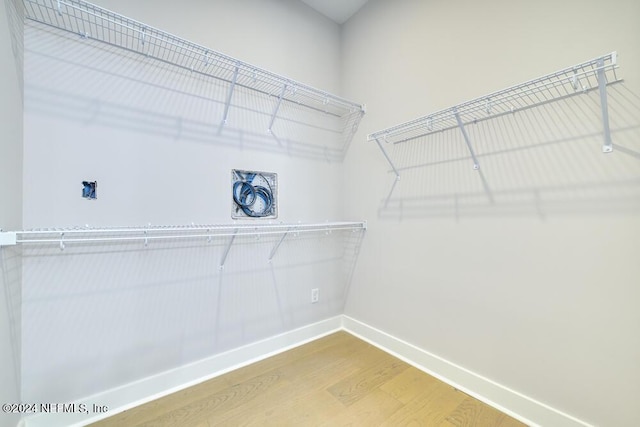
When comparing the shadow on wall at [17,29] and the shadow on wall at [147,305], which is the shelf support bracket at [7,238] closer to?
the shadow on wall at [147,305]

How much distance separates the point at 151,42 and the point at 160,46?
4cm

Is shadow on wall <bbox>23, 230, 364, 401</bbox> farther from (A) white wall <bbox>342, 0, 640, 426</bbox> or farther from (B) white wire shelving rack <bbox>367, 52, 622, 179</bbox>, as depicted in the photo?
(B) white wire shelving rack <bbox>367, 52, 622, 179</bbox>

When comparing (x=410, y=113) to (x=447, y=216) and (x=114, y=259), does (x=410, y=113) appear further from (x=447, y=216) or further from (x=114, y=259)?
(x=114, y=259)

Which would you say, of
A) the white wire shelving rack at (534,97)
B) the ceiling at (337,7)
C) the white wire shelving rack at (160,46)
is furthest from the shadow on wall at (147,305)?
the ceiling at (337,7)

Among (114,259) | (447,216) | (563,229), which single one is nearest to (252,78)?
(114,259)

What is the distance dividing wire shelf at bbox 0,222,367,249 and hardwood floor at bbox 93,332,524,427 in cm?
92

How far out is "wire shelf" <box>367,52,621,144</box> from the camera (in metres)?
1.00

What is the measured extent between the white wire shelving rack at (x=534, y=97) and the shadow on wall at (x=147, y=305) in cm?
131

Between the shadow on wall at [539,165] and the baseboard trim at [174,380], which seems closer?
the shadow on wall at [539,165]

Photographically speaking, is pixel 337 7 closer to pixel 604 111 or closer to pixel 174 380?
pixel 604 111

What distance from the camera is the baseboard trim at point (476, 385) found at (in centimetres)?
121

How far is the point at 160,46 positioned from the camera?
1.48 meters

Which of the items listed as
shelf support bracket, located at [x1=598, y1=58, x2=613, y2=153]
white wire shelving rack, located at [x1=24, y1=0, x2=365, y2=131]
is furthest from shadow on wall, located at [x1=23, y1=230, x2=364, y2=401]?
shelf support bracket, located at [x1=598, y1=58, x2=613, y2=153]

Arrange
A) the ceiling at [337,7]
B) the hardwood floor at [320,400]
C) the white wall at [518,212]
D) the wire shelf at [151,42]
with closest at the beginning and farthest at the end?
the white wall at [518,212], the wire shelf at [151,42], the hardwood floor at [320,400], the ceiling at [337,7]
